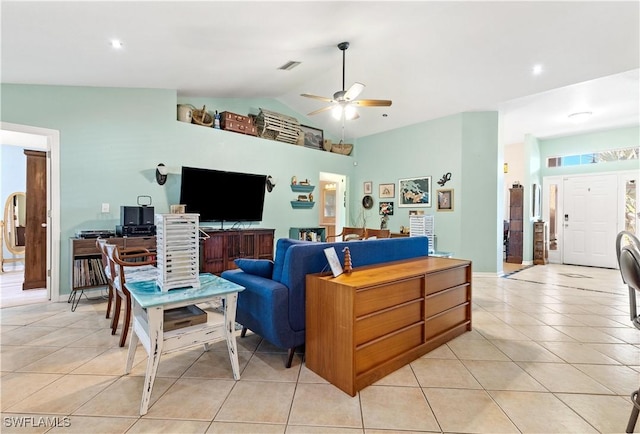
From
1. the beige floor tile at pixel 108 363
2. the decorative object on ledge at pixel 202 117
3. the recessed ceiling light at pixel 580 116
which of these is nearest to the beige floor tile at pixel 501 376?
the beige floor tile at pixel 108 363

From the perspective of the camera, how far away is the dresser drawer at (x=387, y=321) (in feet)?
6.52

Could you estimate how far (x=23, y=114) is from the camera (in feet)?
11.9

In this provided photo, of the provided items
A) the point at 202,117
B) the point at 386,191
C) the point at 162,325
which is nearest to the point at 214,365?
the point at 162,325

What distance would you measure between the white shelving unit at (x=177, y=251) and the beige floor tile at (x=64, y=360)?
3.67 ft

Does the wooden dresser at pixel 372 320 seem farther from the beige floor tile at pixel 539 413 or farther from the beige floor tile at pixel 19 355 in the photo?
the beige floor tile at pixel 19 355

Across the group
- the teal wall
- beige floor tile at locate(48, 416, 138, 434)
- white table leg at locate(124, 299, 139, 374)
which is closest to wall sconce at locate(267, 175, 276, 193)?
the teal wall

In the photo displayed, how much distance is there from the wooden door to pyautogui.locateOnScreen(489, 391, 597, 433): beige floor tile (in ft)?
19.3

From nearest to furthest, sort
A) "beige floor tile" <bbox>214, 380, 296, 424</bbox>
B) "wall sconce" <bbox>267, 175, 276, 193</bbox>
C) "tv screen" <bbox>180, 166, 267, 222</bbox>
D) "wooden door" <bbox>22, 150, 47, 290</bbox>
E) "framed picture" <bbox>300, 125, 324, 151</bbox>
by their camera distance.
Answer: "beige floor tile" <bbox>214, 380, 296, 424</bbox>
"wooden door" <bbox>22, 150, 47, 290</bbox>
"tv screen" <bbox>180, 166, 267, 222</bbox>
"wall sconce" <bbox>267, 175, 276, 193</bbox>
"framed picture" <bbox>300, 125, 324, 151</bbox>

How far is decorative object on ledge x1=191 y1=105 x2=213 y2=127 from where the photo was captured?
491cm

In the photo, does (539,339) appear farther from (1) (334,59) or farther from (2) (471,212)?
(1) (334,59)

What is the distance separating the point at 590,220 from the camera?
685 centimetres

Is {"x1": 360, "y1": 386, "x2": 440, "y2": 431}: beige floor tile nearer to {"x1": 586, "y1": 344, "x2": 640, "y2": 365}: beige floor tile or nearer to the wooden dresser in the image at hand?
the wooden dresser

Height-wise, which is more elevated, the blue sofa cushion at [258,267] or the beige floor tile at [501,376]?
the blue sofa cushion at [258,267]

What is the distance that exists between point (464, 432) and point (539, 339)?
182 centimetres
